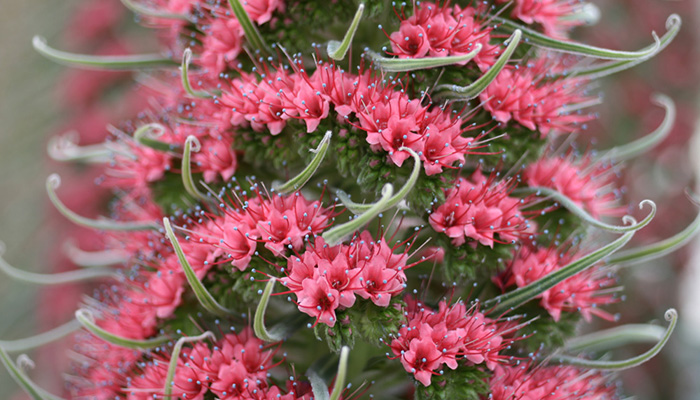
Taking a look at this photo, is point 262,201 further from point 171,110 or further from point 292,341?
point 171,110

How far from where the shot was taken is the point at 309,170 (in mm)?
1719

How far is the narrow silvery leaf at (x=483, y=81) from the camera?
68.2 inches

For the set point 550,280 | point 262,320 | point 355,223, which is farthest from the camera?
point 550,280

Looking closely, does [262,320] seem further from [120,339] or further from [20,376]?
[20,376]

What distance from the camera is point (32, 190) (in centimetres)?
542

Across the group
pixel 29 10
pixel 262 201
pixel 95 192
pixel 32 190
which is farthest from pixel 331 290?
pixel 29 10

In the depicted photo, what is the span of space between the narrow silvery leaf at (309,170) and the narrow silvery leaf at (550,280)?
2.07ft

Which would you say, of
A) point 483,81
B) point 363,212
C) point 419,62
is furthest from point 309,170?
point 483,81

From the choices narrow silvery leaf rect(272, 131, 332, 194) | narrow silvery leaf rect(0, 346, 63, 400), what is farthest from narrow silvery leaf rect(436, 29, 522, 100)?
narrow silvery leaf rect(0, 346, 63, 400)

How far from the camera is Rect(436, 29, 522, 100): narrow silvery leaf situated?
5.68 feet

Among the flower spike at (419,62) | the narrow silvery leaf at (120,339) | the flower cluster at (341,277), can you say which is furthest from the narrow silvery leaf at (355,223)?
the narrow silvery leaf at (120,339)

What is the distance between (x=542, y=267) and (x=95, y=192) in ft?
11.4

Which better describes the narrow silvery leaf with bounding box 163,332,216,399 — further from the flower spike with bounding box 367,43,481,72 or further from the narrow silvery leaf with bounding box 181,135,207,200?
the flower spike with bounding box 367,43,481,72

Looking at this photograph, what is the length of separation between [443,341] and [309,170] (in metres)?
0.56
